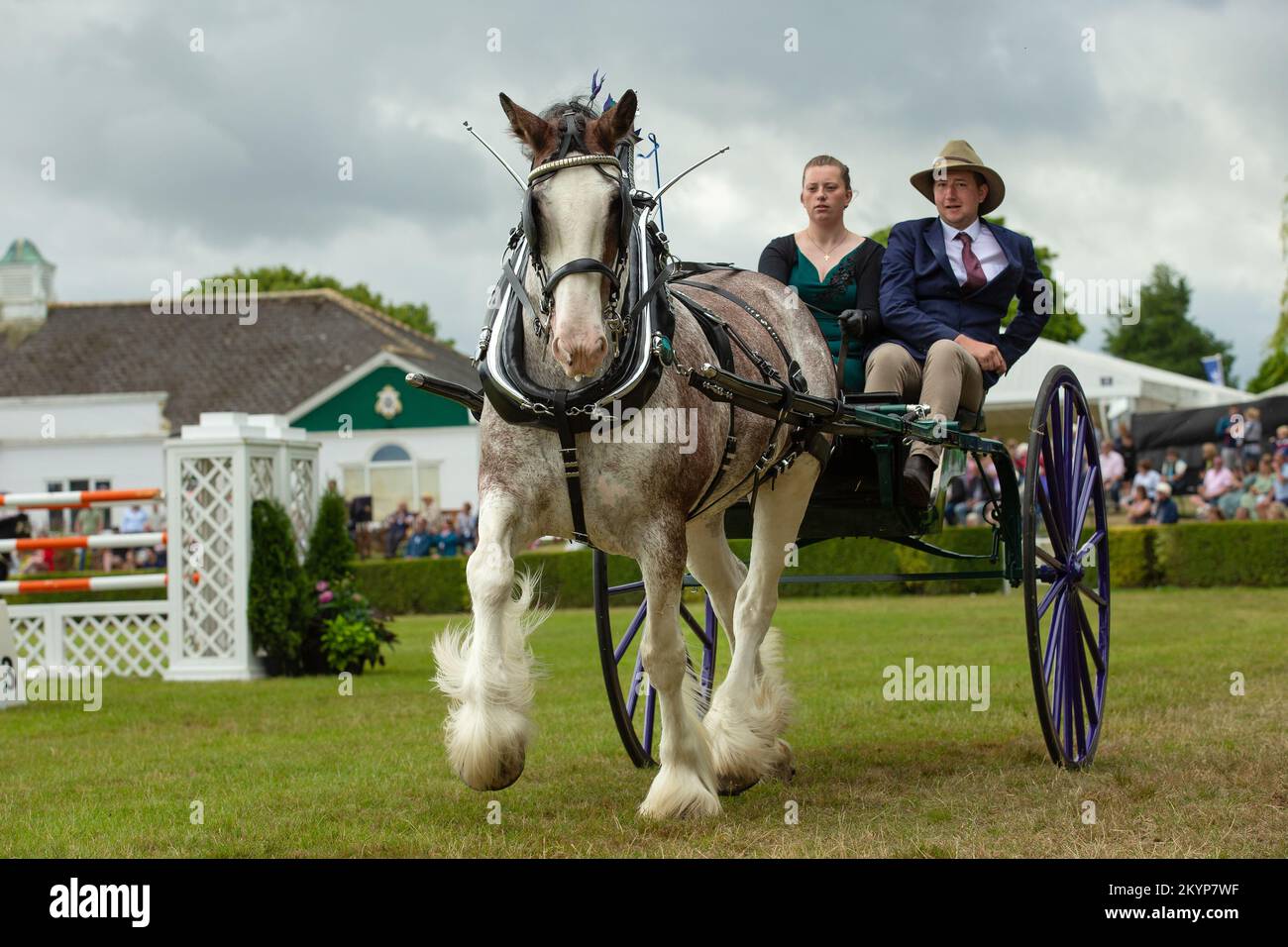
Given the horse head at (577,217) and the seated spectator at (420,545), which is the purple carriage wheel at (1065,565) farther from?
the seated spectator at (420,545)

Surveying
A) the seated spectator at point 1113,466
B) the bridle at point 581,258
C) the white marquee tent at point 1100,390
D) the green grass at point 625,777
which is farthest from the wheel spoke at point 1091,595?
the white marquee tent at point 1100,390

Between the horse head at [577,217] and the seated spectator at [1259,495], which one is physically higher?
the horse head at [577,217]

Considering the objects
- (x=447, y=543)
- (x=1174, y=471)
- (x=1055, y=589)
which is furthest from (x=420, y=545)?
(x=1055, y=589)

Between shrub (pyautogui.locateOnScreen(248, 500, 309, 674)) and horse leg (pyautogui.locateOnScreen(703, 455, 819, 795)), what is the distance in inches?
266

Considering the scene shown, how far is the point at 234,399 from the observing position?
143 feet

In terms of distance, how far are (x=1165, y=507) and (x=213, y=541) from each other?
A: 13.4 meters

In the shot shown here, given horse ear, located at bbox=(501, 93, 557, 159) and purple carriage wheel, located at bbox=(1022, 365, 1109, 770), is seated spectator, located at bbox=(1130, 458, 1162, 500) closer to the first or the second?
purple carriage wheel, located at bbox=(1022, 365, 1109, 770)

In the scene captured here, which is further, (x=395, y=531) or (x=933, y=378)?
(x=395, y=531)

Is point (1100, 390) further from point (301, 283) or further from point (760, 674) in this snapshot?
point (301, 283)

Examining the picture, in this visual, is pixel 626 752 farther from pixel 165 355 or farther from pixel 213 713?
pixel 165 355

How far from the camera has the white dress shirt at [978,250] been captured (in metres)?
6.87

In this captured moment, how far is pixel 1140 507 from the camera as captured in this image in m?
20.9

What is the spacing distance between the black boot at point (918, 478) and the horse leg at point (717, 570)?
90 centimetres
